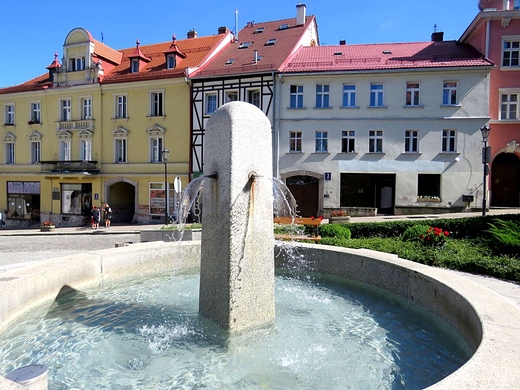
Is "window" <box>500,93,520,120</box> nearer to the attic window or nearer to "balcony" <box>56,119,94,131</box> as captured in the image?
the attic window

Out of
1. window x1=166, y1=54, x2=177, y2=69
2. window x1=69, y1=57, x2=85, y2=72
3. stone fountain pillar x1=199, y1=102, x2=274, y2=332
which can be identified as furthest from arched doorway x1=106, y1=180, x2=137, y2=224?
stone fountain pillar x1=199, y1=102, x2=274, y2=332

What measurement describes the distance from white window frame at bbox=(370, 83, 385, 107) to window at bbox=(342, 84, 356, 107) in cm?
110

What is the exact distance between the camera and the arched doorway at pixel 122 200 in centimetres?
2878

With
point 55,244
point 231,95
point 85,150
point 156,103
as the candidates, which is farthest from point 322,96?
point 85,150

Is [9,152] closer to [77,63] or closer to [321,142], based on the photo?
[77,63]

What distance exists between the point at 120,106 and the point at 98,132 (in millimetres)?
2671

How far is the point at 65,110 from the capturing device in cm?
2959

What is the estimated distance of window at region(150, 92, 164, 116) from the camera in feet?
89.5

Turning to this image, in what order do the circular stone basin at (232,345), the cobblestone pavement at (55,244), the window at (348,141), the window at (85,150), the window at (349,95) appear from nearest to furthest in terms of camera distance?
the circular stone basin at (232,345), the cobblestone pavement at (55,244), the window at (349,95), the window at (348,141), the window at (85,150)

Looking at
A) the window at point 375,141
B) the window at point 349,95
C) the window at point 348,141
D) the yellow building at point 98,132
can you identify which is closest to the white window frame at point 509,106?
the window at point 375,141

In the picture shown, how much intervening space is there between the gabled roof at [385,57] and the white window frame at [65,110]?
17760 millimetres

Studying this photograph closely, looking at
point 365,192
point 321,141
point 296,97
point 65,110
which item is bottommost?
point 365,192

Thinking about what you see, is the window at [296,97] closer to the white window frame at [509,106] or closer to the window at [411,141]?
the window at [411,141]

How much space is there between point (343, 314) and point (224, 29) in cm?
3093
